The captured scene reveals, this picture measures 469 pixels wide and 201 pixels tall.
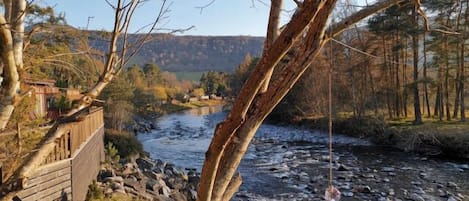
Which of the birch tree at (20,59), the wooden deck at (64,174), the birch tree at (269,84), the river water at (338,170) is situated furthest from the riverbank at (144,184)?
the birch tree at (269,84)

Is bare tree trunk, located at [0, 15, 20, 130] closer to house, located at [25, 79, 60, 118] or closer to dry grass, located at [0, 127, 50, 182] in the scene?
house, located at [25, 79, 60, 118]

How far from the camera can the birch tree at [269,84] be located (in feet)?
4.51

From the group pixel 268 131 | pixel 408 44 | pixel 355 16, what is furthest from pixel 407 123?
pixel 355 16

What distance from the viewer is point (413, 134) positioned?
16969mm

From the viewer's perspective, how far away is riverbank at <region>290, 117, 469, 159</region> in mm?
15391

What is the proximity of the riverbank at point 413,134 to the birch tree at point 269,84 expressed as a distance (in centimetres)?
1577

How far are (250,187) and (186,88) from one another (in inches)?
2845

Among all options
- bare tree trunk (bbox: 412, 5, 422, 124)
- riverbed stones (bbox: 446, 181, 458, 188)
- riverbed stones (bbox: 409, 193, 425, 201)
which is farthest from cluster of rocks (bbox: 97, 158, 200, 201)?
bare tree trunk (bbox: 412, 5, 422, 124)

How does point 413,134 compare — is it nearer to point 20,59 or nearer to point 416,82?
point 416,82

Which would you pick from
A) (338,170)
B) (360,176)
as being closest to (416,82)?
(338,170)

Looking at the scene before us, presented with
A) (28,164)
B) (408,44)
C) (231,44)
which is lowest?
(28,164)

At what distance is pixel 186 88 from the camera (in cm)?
8194

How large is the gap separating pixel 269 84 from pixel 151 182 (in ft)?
28.1

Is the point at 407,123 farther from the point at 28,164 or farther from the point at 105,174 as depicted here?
the point at 28,164
